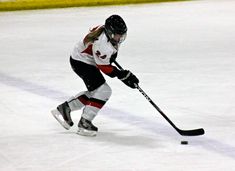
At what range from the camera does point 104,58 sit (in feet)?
11.3

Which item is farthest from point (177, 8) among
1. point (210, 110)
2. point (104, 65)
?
point (104, 65)

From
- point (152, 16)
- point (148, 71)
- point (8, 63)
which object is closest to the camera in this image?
point (148, 71)

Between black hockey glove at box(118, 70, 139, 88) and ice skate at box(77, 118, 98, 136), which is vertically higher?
black hockey glove at box(118, 70, 139, 88)

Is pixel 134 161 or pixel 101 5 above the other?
pixel 134 161

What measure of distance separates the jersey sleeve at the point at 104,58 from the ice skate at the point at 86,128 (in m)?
0.35

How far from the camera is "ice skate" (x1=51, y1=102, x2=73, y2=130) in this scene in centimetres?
380

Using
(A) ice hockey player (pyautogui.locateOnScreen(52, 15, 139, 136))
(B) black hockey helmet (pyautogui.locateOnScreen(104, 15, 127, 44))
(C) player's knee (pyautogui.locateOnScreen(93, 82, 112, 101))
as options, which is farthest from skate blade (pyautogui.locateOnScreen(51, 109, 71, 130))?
(B) black hockey helmet (pyautogui.locateOnScreen(104, 15, 127, 44))

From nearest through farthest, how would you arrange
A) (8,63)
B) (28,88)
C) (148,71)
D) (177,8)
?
(28,88) → (148,71) → (8,63) → (177,8)

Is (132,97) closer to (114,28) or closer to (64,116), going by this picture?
(64,116)

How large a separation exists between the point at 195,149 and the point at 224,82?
5.48 ft

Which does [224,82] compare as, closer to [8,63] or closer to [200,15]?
[8,63]

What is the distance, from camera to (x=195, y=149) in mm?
3350

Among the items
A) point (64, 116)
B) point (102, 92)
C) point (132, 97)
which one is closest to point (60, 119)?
point (64, 116)

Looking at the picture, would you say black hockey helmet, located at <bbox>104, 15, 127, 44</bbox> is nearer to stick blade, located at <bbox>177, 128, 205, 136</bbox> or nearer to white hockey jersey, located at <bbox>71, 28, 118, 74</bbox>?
white hockey jersey, located at <bbox>71, 28, 118, 74</bbox>
